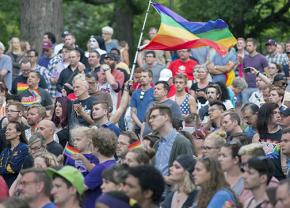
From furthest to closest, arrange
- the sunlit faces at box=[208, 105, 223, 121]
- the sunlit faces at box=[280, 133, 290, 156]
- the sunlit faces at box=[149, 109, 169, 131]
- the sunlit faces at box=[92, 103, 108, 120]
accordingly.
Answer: the sunlit faces at box=[208, 105, 223, 121] → the sunlit faces at box=[92, 103, 108, 120] → the sunlit faces at box=[149, 109, 169, 131] → the sunlit faces at box=[280, 133, 290, 156]

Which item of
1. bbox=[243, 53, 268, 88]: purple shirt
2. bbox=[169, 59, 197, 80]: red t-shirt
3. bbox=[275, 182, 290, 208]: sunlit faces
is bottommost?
bbox=[243, 53, 268, 88]: purple shirt

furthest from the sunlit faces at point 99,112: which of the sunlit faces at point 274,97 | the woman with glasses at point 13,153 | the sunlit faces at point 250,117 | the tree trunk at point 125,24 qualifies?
the tree trunk at point 125,24

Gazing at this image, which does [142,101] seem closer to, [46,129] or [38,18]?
[46,129]

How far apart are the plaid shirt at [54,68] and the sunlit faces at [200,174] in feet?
31.8

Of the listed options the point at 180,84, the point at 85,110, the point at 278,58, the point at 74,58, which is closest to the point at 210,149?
the point at 85,110

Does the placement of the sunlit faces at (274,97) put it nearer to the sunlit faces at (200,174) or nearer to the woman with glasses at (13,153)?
the woman with glasses at (13,153)

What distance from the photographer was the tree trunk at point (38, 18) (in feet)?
86.2

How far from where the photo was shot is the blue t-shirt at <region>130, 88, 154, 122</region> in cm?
1830

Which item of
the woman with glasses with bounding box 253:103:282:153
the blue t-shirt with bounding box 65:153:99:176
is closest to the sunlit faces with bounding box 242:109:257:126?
the woman with glasses with bounding box 253:103:282:153

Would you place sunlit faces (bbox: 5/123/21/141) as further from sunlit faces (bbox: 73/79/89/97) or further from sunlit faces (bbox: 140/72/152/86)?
sunlit faces (bbox: 140/72/152/86)

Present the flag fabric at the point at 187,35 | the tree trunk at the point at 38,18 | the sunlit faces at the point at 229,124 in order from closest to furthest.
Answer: the sunlit faces at the point at 229,124, the flag fabric at the point at 187,35, the tree trunk at the point at 38,18

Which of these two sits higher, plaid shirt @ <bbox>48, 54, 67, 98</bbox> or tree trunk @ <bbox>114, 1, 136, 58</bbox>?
plaid shirt @ <bbox>48, 54, 67, 98</bbox>

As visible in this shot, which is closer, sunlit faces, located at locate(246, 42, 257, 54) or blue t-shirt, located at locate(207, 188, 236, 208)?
blue t-shirt, located at locate(207, 188, 236, 208)

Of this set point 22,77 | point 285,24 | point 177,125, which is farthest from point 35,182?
point 285,24
